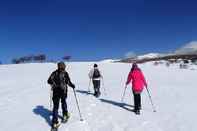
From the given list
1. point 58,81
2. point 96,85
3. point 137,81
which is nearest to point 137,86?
point 137,81

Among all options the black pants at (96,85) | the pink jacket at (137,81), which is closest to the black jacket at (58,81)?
the pink jacket at (137,81)

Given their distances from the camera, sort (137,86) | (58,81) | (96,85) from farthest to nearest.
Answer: (96,85) < (137,86) < (58,81)

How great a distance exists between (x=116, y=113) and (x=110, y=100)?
387 cm

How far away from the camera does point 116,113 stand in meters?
13.5

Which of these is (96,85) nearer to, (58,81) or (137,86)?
(137,86)

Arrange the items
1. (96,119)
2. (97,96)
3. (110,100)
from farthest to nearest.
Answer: (97,96) → (110,100) → (96,119)

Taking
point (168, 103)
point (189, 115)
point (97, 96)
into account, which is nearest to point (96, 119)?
point (189, 115)

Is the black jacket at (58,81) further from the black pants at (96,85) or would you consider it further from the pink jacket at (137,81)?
the black pants at (96,85)

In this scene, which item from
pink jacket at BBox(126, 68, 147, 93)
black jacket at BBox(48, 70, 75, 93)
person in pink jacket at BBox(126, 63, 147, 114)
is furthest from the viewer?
pink jacket at BBox(126, 68, 147, 93)

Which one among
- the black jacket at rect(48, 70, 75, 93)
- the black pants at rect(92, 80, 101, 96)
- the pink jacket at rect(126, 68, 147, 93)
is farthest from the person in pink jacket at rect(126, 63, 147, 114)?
the black pants at rect(92, 80, 101, 96)

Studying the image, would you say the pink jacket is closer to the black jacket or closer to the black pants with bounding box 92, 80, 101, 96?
the black jacket

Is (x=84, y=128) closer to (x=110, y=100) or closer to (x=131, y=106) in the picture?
(x=131, y=106)

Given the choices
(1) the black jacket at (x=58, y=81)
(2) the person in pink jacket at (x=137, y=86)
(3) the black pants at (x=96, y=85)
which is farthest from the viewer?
(3) the black pants at (x=96, y=85)

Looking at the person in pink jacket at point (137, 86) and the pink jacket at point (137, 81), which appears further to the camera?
the pink jacket at point (137, 81)
